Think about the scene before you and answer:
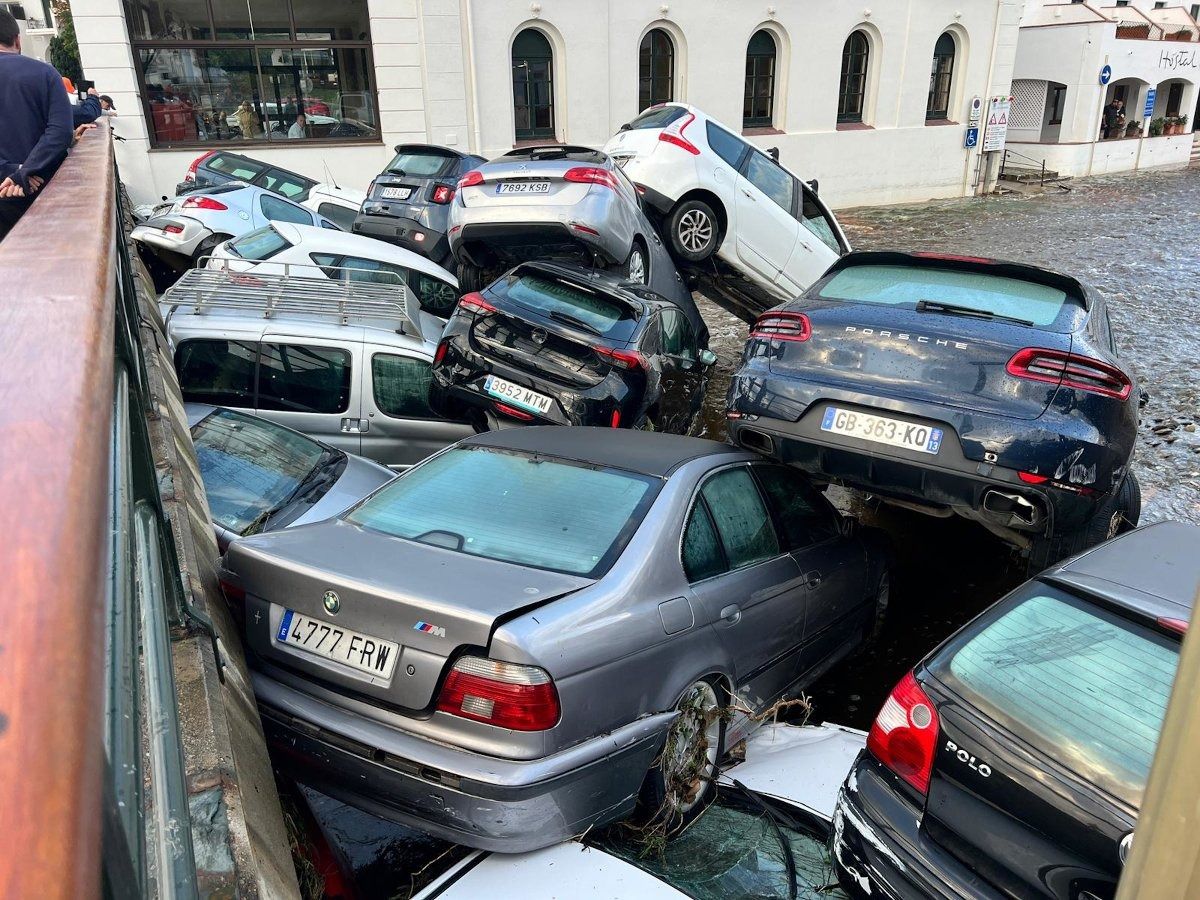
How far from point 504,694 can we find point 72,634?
7.46 ft

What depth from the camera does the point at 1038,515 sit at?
4.07 metres

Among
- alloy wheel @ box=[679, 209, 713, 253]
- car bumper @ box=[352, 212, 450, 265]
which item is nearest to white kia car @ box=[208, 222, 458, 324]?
car bumper @ box=[352, 212, 450, 265]

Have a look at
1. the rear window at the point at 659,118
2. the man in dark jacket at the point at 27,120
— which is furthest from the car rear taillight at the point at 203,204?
the man in dark jacket at the point at 27,120

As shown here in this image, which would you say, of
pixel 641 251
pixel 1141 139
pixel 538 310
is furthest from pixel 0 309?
pixel 1141 139

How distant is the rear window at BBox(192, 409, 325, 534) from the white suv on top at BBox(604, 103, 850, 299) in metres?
4.62

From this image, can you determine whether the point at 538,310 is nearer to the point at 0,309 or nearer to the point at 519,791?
the point at 519,791

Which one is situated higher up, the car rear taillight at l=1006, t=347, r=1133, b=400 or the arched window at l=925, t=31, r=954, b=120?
the arched window at l=925, t=31, r=954, b=120

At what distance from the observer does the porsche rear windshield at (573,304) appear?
6113mm

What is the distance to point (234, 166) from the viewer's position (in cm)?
1259

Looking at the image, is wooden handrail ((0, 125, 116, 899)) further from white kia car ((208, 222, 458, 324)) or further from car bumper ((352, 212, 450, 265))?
car bumper ((352, 212, 450, 265))

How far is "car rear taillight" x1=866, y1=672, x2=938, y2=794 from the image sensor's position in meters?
2.63

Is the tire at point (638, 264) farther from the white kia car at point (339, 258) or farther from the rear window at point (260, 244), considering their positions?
the rear window at point (260, 244)

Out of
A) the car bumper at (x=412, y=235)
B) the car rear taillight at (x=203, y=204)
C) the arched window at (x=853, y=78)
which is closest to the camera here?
the car rear taillight at (x=203, y=204)

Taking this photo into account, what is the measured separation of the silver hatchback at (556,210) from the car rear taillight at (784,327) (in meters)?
2.82
